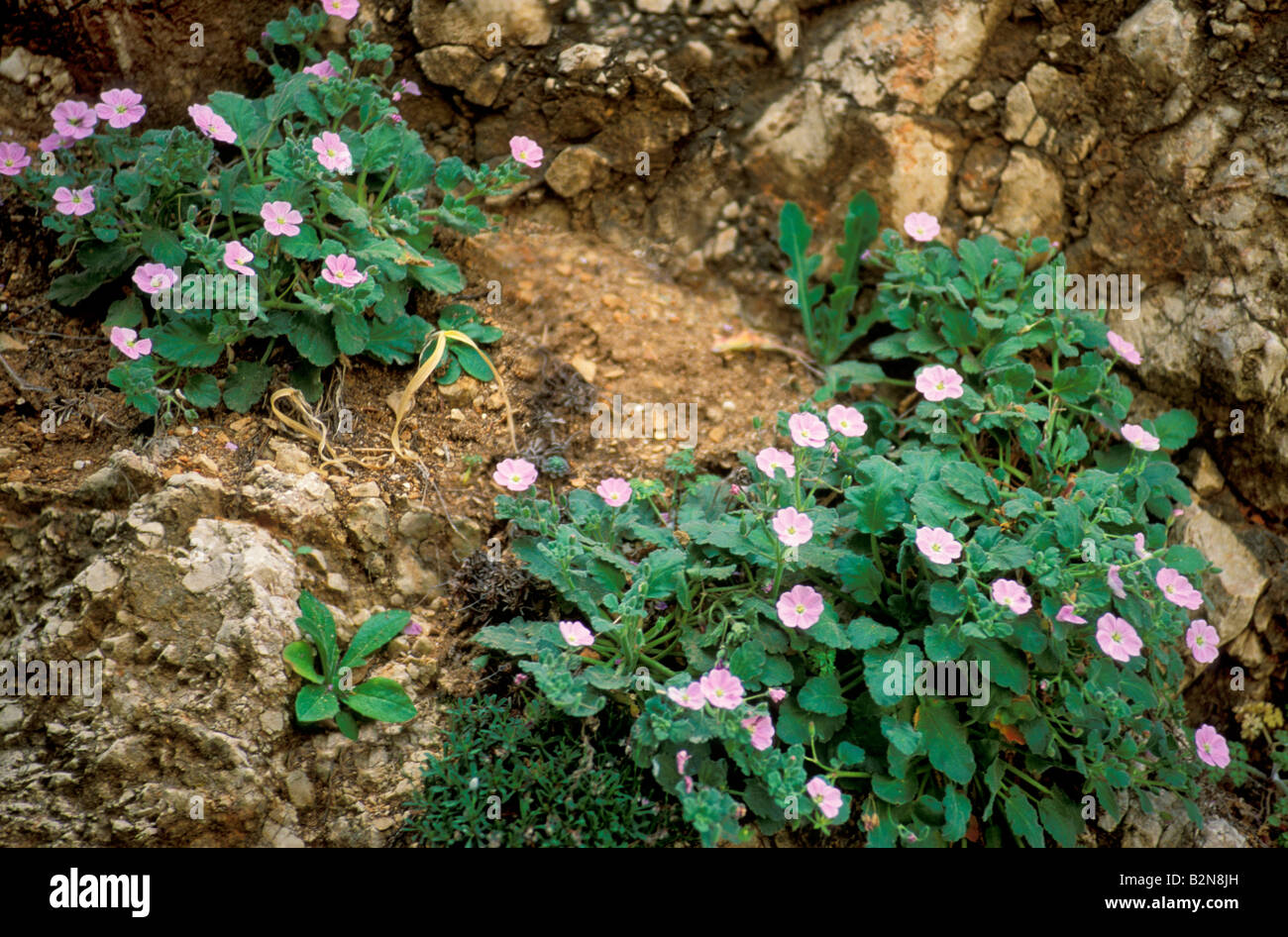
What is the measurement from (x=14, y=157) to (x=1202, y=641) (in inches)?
178

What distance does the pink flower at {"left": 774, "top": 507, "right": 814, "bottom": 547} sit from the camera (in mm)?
2848

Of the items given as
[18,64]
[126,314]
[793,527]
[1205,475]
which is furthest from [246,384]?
[1205,475]

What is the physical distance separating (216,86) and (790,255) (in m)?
2.50

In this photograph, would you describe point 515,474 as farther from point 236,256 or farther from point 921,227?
point 921,227

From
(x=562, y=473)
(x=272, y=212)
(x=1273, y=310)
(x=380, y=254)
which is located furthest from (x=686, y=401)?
(x=1273, y=310)

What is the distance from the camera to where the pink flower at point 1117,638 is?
287 centimetres

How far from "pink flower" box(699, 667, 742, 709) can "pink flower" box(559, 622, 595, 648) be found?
349mm

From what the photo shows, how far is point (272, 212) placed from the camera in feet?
10.8

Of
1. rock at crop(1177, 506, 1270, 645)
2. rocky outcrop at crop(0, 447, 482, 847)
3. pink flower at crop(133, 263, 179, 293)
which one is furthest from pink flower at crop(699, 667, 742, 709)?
pink flower at crop(133, 263, 179, 293)

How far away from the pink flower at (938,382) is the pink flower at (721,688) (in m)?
1.38

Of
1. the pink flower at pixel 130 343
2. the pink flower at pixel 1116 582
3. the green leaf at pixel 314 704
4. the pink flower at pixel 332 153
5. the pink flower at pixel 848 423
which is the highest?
the pink flower at pixel 332 153

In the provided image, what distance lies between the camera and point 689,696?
270 cm

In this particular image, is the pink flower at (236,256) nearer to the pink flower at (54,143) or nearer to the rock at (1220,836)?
the pink flower at (54,143)

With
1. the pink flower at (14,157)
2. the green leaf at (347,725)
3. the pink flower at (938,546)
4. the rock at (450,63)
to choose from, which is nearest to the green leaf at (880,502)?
the pink flower at (938,546)
